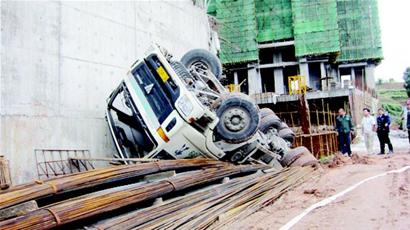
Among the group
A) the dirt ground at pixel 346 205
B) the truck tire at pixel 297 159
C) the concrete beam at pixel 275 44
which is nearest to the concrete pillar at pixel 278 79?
the concrete beam at pixel 275 44

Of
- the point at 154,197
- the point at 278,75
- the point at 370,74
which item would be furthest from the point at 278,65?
the point at 154,197

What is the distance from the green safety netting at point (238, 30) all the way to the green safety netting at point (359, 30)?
989 cm

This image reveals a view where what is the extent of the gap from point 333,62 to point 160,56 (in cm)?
3526

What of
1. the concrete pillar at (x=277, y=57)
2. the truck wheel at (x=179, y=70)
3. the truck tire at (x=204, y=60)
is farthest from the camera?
the concrete pillar at (x=277, y=57)

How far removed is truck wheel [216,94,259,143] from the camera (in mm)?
5887

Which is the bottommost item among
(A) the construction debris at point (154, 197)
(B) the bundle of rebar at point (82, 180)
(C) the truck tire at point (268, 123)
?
(A) the construction debris at point (154, 197)

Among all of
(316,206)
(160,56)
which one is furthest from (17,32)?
(316,206)

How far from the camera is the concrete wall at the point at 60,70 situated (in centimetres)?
585

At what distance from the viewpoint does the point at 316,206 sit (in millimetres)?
5098

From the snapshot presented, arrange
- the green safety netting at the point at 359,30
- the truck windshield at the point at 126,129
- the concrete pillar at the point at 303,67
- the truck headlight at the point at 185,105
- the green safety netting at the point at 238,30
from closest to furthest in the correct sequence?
the truck headlight at the point at 185,105, the truck windshield at the point at 126,129, the concrete pillar at the point at 303,67, the green safety netting at the point at 238,30, the green safety netting at the point at 359,30

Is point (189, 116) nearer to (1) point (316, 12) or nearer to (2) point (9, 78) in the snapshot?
(2) point (9, 78)

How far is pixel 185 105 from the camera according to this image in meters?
5.68

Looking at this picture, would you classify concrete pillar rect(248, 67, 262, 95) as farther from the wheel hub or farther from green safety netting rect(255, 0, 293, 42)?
the wheel hub

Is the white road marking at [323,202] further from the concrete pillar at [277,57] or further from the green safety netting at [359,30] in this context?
the green safety netting at [359,30]
